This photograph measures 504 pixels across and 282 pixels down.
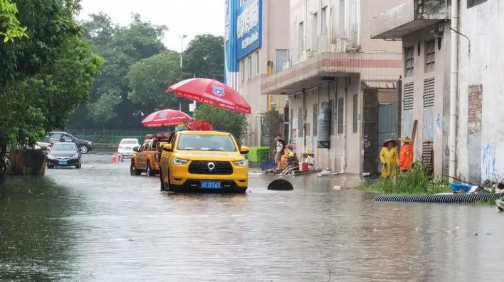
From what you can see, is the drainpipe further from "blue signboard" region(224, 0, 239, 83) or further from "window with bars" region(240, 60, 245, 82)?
"blue signboard" region(224, 0, 239, 83)

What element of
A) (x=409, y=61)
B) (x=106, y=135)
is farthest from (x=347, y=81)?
(x=106, y=135)

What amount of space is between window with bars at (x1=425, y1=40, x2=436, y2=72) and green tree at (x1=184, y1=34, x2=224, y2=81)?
67407 mm

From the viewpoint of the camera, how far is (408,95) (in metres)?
38.7

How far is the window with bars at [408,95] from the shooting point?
38.3 metres

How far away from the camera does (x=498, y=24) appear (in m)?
29.2

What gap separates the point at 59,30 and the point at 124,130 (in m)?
89.3

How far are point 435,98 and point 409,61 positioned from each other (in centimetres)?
388

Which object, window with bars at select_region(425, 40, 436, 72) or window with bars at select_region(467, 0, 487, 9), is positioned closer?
window with bars at select_region(467, 0, 487, 9)

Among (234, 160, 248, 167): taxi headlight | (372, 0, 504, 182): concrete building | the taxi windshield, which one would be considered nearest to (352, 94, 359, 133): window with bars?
(372, 0, 504, 182): concrete building

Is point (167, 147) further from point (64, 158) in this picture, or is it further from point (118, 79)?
point (118, 79)

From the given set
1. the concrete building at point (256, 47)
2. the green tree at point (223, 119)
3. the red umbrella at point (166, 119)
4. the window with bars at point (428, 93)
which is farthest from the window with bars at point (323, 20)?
the green tree at point (223, 119)

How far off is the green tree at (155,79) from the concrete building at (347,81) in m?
55.4

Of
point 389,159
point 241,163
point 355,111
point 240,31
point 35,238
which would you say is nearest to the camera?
point 35,238

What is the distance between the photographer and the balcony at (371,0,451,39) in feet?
111
